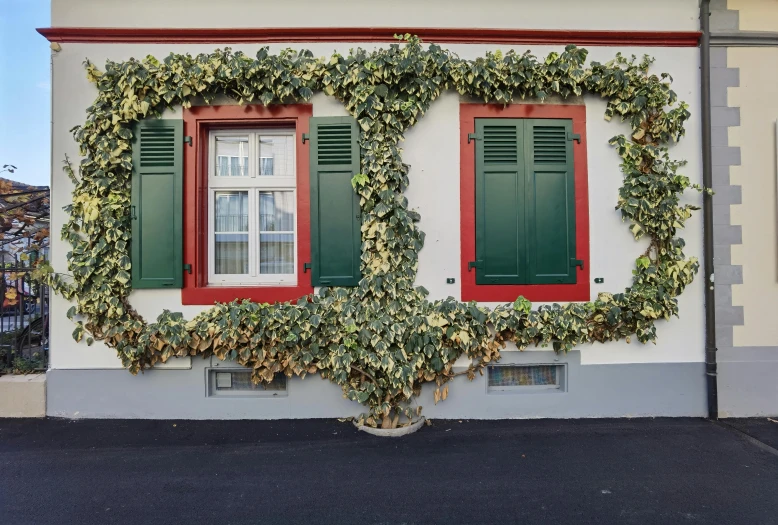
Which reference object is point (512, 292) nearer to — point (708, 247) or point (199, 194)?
point (708, 247)

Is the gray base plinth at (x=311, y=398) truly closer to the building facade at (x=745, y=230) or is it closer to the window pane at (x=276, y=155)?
the building facade at (x=745, y=230)

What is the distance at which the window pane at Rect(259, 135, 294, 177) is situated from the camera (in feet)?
14.4

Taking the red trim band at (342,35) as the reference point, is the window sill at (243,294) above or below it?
below

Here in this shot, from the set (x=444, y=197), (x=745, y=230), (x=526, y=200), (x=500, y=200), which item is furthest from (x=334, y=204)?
(x=745, y=230)

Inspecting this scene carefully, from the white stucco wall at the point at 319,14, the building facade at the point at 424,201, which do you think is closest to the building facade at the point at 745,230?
the building facade at the point at 424,201

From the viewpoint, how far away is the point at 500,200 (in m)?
A: 4.29

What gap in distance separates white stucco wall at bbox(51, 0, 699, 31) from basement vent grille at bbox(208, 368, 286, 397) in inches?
145

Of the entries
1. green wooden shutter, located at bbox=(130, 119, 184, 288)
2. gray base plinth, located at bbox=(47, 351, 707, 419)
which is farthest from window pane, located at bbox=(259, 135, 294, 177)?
gray base plinth, located at bbox=(47, 351, 707, 419)

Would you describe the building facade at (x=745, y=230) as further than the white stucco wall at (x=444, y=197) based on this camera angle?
Yes

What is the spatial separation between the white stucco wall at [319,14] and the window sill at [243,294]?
109 inches

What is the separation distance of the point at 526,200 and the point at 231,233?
317 centimetres

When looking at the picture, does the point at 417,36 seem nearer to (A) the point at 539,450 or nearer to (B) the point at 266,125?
(B) the point at 266,125

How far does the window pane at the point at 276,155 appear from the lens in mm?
4402

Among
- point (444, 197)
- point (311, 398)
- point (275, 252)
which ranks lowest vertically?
point (311, 398)
